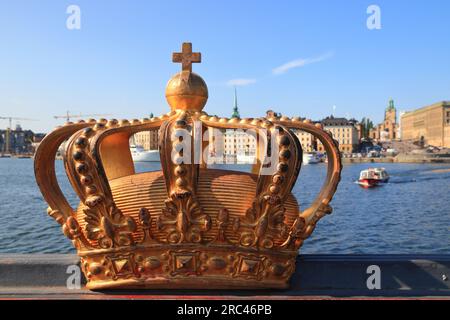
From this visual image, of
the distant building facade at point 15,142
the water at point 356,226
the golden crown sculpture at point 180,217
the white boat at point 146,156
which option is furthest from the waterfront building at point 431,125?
the distant building facade at point 15,142

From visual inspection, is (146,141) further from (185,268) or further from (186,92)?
(185,268)

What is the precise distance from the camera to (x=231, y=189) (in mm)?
3428

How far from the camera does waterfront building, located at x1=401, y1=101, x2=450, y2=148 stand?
3413 inches

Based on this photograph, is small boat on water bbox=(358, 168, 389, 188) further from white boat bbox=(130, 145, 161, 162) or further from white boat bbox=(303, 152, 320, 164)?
white boat bbox=(130, 145, 161, 162)

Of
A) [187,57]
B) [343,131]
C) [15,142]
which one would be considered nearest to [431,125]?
[343,131]

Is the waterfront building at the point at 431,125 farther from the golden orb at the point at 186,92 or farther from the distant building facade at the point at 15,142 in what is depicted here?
the distant building facade at the point at 15,142

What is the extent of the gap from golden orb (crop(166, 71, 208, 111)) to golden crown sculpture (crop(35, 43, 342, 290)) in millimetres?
153

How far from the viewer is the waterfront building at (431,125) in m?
86.7

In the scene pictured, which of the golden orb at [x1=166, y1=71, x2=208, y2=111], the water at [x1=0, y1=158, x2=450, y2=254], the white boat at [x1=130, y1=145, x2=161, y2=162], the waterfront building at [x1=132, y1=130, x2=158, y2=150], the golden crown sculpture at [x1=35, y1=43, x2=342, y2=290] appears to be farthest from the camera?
the waterfront building at [x1=132, y1=130, x2=158, y2=150]

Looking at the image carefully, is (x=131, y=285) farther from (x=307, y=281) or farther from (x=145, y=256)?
(x=307, y=281)

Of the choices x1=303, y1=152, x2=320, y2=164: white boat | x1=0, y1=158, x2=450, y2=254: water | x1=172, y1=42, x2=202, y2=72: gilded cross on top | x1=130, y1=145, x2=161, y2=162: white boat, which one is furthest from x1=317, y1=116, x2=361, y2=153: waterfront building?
x1=172, y1=42, x2=202, y2=72: gilded cross on top

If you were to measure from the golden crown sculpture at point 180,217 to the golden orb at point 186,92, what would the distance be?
0.50 feet

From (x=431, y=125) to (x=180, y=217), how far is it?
9757 cm
